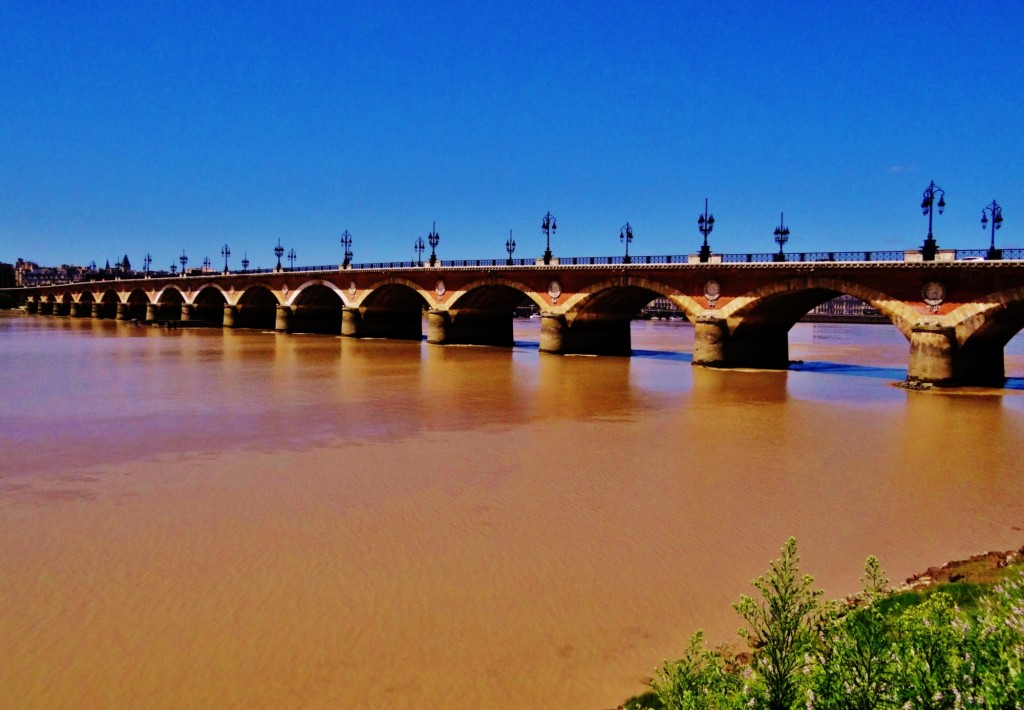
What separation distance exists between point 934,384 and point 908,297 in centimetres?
379

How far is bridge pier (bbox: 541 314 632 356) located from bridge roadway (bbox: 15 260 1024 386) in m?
0.07

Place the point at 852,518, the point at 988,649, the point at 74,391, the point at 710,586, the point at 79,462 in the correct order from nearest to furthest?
the point at 988,649 → the point at 710,586 → the point at 852,518 → the point at 79,462 → the point at 74,391

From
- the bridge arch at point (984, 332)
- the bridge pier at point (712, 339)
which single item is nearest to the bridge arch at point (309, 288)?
the bridge pier at point (712, 339)

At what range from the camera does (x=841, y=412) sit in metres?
22.8

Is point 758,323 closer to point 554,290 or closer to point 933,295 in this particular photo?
point 933,295

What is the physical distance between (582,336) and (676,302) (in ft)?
24.1

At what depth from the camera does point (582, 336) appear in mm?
44000

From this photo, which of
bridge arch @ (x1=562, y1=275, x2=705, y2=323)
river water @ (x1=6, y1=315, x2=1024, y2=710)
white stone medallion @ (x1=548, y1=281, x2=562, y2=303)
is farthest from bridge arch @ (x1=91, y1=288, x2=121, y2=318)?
river water @ (x1=6, y1=315, x2=1024, y2=710)

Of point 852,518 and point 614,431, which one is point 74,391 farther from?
point 852,518

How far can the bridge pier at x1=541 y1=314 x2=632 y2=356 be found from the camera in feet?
144

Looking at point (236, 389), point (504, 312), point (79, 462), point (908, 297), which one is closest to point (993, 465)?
point (908, 297)

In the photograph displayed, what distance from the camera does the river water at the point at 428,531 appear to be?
21.2 feet

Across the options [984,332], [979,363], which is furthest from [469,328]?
[984,332]

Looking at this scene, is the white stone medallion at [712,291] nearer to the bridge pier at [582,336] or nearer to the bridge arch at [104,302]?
the bridge pier at [582,336]
